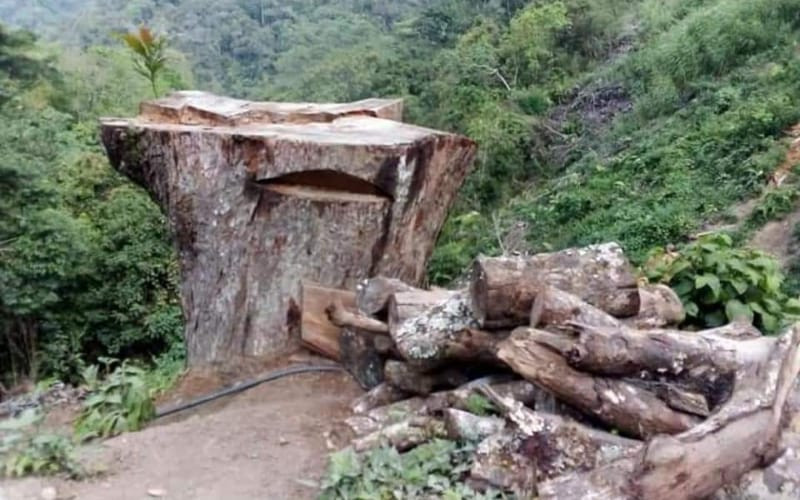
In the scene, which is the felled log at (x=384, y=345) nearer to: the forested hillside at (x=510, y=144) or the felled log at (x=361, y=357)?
the felled log at (x=361, y=357)

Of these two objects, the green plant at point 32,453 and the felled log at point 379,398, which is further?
the felled log at point 379,398

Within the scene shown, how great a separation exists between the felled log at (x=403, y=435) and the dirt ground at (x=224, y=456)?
7.0 inches

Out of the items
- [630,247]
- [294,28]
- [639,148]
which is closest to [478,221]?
[639,148]

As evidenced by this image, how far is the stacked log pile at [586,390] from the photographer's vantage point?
2.08 metres

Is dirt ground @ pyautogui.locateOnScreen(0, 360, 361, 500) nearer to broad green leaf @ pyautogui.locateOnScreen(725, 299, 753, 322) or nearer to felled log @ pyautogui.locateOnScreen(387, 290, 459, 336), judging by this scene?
felled log @ pyautogui.locateOnScreen(387, 290, 459, 336)

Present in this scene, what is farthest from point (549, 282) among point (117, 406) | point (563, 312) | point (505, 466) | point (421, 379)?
point (117, 406)

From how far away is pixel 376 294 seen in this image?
3.15 meters

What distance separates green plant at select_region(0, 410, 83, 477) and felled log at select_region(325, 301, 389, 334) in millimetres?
1009

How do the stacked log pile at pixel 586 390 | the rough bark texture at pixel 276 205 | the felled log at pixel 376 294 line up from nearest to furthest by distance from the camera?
1. the stacked log pile at pixel 586 390
2. the felled log at pixel 376 294
3. the rough bark texture at pixel 276 205

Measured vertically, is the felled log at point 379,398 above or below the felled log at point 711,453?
below

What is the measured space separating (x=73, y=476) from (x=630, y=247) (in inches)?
270

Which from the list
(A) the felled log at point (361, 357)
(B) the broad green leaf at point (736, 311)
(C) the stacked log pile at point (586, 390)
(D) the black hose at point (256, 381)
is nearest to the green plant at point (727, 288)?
(B) the broad green leaf at point (736, 311)

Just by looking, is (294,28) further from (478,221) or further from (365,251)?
(365,251)

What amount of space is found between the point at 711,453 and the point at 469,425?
592 millimetres
